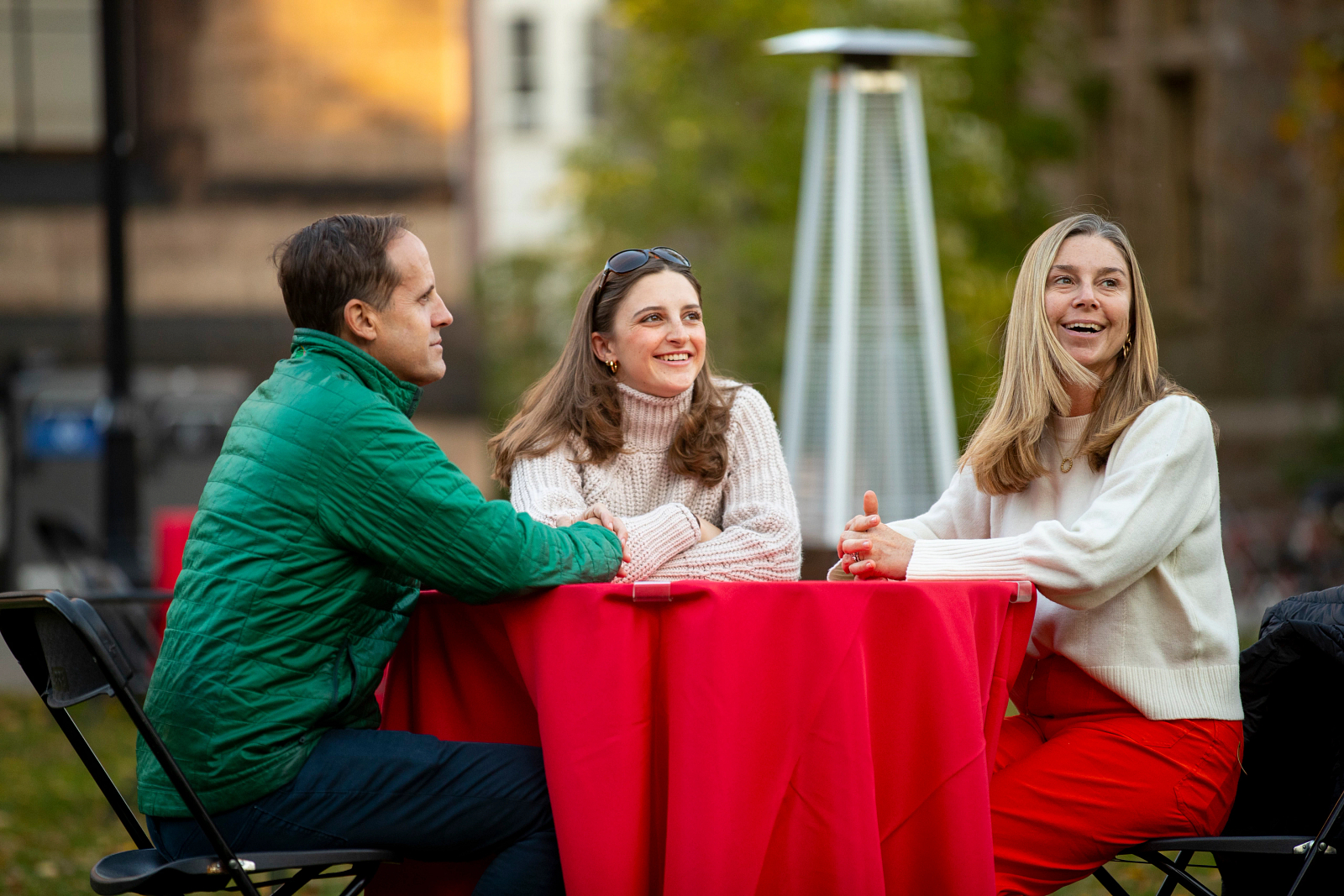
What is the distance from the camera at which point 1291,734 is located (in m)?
3.34

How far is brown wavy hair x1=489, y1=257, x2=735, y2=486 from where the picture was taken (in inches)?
152

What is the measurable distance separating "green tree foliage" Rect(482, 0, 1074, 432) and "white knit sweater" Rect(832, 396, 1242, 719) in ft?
33.5

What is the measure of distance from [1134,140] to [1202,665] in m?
22.7

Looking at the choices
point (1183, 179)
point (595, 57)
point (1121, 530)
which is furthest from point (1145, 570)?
point (595, 57)

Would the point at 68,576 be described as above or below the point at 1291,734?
below

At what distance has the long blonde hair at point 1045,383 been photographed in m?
3.44

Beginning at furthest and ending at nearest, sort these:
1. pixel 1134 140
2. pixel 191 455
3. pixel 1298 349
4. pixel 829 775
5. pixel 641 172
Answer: pixel 1134 140
pixel 1298 349
pixel 641 172
pixel 191 455
pixel 829 775

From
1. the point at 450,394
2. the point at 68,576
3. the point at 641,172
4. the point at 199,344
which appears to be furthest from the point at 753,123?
the point at 68,576

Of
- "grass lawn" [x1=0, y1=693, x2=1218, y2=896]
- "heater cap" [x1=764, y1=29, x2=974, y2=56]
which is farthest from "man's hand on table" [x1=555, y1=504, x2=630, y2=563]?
"heater cap" [x1=764, y1=29, x2=974, y2=56]

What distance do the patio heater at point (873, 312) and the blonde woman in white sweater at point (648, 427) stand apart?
5.82m

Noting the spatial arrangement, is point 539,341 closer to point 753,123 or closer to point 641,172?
point 641,172

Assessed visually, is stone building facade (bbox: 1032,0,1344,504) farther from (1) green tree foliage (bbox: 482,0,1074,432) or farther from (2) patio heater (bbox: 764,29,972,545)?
(2) patio heater (bbox: 764,29,972,545)

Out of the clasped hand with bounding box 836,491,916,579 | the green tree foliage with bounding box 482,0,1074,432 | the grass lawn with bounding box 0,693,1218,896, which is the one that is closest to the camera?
the clasped hand with bounding box 836,491,916,579

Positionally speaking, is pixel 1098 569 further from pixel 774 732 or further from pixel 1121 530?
pixel 774 732
